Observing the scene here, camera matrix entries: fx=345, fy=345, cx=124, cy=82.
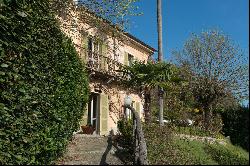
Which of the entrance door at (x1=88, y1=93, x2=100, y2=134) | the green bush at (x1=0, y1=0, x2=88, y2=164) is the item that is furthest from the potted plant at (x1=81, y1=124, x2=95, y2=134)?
the green bush at (x1=0, y1=0, x2=88, y2=164)

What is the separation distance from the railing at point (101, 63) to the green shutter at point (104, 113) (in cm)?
143

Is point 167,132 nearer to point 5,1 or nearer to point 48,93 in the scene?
point 48,93

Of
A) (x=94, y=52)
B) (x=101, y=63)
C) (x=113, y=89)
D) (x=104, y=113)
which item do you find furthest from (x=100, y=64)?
(x=104, y=113)

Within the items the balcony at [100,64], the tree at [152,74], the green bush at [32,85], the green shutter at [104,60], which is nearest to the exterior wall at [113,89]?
the green shutter at [104,60]

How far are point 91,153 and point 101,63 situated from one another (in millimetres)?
9746

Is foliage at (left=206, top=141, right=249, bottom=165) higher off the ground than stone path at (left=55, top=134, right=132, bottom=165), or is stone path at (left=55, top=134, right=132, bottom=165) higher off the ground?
foliage at (left=206, top=141, right=249, bottom=165)

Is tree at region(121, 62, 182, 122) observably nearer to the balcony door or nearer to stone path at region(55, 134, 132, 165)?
the balcony door

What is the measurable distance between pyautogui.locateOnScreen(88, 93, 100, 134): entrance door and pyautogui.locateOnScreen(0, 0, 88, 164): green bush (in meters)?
8.60

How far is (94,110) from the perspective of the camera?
60.5 ft

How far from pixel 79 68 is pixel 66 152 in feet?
8.45

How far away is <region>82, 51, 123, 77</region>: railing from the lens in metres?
17.4

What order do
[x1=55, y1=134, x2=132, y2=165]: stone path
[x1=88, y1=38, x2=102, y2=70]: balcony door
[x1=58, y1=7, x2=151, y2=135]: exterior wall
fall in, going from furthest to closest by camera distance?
[x1=58, y1=7, x2=151, y2=135]: exterior wall < [x1=88, y1=38, x2=102, y2=70]: balcony door < [x1=55, y1=134, x2=132, y2=165]: stone path

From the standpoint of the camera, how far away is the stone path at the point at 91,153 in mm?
7768

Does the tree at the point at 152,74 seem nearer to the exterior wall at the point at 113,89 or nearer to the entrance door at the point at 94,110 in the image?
the exterior wall at the point at 113,89
